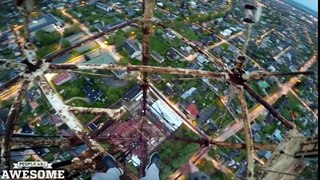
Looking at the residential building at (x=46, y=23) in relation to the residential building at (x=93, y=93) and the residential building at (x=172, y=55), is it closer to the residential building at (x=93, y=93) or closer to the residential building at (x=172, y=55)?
the residential building at (x=93, y=93)

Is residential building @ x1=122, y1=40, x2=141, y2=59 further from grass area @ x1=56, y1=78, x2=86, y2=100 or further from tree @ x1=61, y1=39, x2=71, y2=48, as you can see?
grass area @ x1=56, y1=78, x2=86, y2=100

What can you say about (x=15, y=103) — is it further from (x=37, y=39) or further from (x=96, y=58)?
(x=37, y=39)

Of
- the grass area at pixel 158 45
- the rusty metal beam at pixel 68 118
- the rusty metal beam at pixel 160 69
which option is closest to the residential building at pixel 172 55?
the grass area at pixel 158 45

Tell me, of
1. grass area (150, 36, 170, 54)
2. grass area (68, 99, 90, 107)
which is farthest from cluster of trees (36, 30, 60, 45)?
grass area (150, 36, 170, 54)

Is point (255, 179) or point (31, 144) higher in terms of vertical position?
point (255, 179)

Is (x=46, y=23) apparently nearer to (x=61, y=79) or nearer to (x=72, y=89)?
(x=61, y=79)

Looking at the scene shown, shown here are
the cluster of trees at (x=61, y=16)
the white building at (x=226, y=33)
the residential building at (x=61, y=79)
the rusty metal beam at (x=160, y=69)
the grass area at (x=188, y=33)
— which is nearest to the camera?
the rusty metal beam at (x=160, y=69)

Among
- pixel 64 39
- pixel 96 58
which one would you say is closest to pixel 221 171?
pixel 96 58

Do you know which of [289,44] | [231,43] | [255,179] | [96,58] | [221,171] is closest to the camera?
[255,179]
